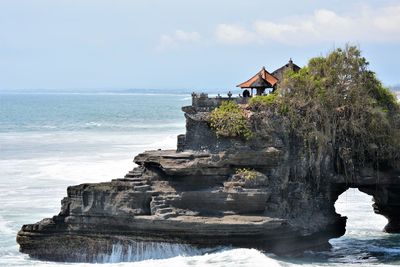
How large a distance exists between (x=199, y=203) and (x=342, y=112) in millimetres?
7157

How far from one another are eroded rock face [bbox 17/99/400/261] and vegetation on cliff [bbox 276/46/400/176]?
942mm

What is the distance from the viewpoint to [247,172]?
31828mm

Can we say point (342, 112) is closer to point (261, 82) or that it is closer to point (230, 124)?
point (261, 82)

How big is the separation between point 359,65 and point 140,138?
4602 cm

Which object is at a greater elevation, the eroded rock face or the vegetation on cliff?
the vegetation on cliff

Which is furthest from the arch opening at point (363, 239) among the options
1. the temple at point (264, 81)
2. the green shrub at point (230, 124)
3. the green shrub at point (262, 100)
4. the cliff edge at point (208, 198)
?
the temple at point (264, 81)

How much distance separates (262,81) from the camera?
36188 mm

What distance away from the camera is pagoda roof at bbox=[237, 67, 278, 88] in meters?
36.1

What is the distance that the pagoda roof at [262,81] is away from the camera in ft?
118

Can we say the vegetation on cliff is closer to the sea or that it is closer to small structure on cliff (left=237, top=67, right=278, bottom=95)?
small structure on cliff (left=237, top=67, right=278, bottom=95)

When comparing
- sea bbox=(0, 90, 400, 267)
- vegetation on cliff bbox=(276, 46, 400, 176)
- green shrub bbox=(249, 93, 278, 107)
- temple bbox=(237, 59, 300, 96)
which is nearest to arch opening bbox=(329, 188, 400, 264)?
sea bbox=(0, 90, 400, 267)

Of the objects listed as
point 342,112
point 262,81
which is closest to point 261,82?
point 262,81

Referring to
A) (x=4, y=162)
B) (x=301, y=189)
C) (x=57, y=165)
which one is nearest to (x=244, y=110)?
(x=301, y=189)

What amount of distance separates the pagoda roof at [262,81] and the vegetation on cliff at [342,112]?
4.20ft
